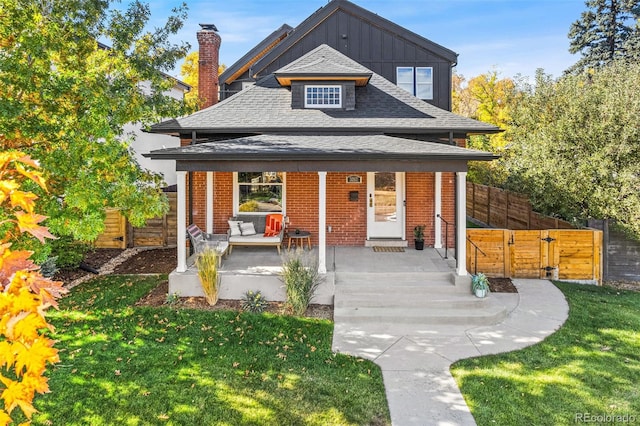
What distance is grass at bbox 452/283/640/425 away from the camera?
5289 millimetres

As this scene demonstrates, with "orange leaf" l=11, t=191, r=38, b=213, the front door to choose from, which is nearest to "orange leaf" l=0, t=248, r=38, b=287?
"orange leaf" l=11, t=191, r=38, b=213

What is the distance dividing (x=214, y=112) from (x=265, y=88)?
229 cm

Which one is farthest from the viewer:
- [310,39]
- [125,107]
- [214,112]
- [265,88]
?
[310,39]

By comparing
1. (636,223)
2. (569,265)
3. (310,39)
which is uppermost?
(310,39)

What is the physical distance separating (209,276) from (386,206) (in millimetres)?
6244

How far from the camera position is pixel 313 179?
12.9 meters

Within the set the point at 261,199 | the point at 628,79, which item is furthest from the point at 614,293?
the point at 261,199

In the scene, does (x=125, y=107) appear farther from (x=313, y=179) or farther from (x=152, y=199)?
(x=313, y=179)

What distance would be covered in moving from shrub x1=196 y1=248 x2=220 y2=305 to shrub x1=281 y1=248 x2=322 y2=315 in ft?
5.15

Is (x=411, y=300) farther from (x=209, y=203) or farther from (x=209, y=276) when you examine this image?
(x=209, y=203)

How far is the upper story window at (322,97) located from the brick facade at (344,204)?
2.19 m

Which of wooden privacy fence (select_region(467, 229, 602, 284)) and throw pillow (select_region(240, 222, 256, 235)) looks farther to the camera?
throw pillow (select_region(240, 222, 256, 235))

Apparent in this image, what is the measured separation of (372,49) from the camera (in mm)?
14531

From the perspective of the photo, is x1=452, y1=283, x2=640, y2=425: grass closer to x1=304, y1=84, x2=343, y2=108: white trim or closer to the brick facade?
the brick facade
